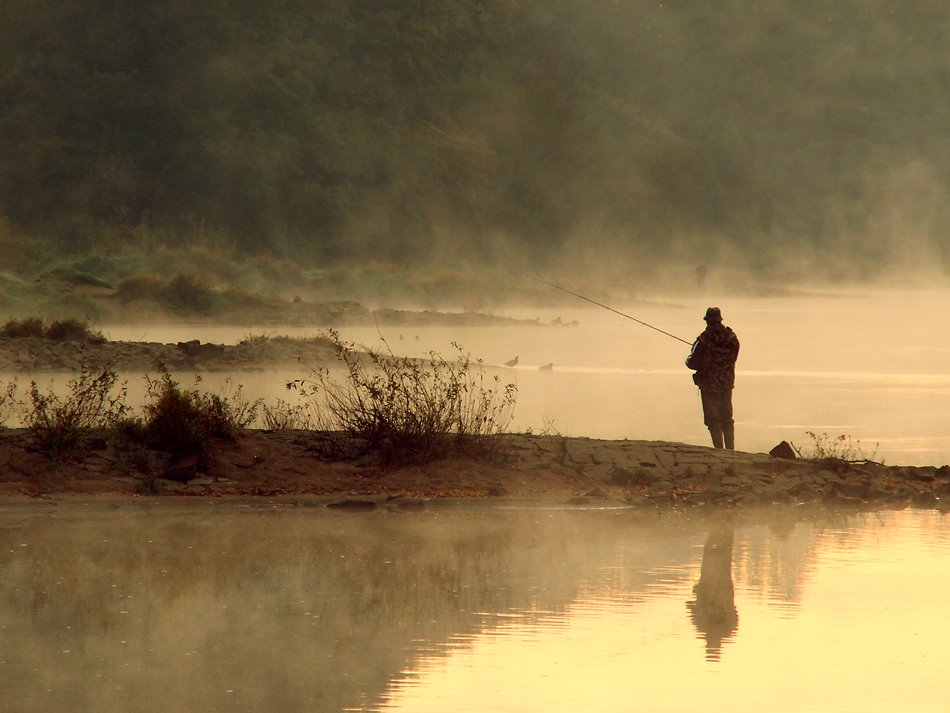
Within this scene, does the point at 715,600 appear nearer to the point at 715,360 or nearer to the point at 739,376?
the point at 715,360

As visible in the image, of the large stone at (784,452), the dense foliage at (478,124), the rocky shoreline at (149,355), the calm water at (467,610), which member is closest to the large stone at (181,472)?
Result: the calm water at (467,610)

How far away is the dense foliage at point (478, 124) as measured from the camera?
278 ft

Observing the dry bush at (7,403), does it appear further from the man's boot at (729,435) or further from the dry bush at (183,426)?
the man's boot at (729,435)

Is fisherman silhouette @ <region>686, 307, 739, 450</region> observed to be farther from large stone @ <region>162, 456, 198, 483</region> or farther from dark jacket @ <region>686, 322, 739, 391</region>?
large stone @ <region>162, 456, 198, 483</region>

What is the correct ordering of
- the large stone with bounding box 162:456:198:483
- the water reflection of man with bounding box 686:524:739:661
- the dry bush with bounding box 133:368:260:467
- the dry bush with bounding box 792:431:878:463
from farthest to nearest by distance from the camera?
the dry bush with bounding box 792:431:878:463 → the dry bush with bounding box 133:368:260:467 → the large stone with bounding box 162:456:198:483 → the water reflection of man with bounding box 686:524:739:661

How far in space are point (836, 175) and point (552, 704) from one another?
117 metres

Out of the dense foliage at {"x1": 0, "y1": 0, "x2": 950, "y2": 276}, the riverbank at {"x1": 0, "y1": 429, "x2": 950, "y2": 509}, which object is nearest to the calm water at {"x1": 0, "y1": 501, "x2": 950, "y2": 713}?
the riverbank at {"x1": 0, "y1": 429, "x2": 950, "y2": 509}

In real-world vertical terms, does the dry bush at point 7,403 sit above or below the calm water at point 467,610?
above

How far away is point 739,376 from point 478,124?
58.5 m

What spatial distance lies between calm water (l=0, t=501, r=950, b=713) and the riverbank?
2.41 ft

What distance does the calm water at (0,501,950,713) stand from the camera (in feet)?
26.6

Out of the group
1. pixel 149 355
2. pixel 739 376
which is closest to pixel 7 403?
pixel 149 355

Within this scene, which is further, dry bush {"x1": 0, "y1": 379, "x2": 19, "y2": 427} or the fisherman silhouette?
dry bush {"x1": 0, "y1": 379, "x2": 19, "y2": 427}

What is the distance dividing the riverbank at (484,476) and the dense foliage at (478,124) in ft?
212
